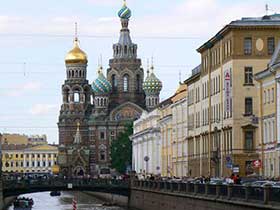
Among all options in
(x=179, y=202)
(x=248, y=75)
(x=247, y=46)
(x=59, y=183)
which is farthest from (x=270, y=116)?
(x=59, y=183)

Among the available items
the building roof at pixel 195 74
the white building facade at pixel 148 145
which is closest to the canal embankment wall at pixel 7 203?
the building roof at pixel 195 74

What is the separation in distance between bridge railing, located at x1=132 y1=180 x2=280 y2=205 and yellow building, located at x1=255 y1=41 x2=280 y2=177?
6.50m

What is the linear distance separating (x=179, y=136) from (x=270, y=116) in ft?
144

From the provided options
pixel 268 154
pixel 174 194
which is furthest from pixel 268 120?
pixel 174 194

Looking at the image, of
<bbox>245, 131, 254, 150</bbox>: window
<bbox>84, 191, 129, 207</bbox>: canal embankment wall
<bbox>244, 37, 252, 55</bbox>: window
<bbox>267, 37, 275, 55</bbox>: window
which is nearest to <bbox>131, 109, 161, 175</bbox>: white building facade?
<bbox>84, 191, 129, 207</bbox>: canal embankment wall

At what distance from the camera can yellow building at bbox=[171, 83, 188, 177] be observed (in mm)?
120406

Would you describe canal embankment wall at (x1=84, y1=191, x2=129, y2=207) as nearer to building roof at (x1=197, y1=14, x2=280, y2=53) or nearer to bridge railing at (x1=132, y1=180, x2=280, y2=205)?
Answer: building roof at (x1=197, y1=14, x2=280, y2=53)

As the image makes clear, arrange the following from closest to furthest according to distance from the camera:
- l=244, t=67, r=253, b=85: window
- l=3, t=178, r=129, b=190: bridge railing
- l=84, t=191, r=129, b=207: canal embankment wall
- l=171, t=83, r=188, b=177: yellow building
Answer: l=244, t=67, r=253, b=85: window
l=3, t=178, r=129, b=190: bridge railing
l=84, t=191, r=129, b=207: canal embankment wall
l=171, t=83, r=188, b=177: yellow building

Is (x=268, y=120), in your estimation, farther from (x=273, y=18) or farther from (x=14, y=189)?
(x=14, y=189)

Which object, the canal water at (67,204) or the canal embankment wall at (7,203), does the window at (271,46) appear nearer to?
the canal water at (67,204)

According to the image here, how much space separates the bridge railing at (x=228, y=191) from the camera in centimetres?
4884

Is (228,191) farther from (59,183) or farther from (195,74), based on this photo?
(195,74)

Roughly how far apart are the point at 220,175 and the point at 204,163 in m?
10.3

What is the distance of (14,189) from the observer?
99812 millimetres
